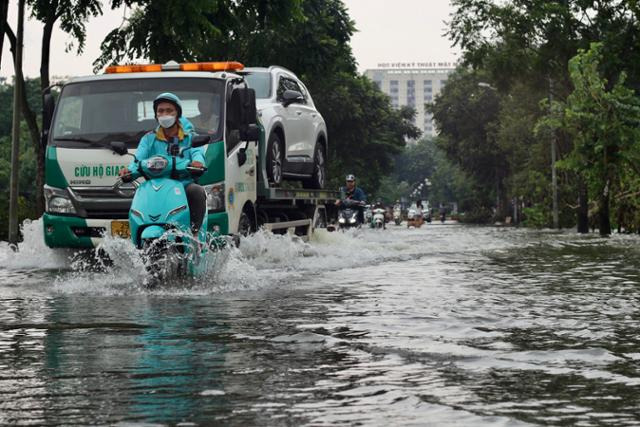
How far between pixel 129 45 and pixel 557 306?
1718 centimetres

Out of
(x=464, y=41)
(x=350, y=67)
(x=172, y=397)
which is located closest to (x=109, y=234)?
(x=172, y=397)

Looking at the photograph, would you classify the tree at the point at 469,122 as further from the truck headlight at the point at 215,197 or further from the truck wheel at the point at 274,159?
the truck headlight at the point at 215,197

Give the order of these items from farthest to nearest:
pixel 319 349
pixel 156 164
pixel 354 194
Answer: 1. pixel 354 194
2. pixel 156 164
3. pixel 319 349

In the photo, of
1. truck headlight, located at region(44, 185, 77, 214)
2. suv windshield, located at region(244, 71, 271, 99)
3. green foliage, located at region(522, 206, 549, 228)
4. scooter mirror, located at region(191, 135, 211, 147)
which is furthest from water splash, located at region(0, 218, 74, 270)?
green foliage, located at region(522, 206, 549, 228)

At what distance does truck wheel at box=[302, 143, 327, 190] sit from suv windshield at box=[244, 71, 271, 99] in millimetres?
2063

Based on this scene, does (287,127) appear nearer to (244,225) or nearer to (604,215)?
(244,225)

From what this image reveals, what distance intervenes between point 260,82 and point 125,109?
281 cm

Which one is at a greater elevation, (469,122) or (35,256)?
(469,122)

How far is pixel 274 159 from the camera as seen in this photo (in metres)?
16.8

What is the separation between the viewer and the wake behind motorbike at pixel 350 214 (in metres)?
→ 28.2

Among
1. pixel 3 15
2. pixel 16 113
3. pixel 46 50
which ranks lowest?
pixel 16 113

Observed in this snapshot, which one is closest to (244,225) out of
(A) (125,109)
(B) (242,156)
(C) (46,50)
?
(B) (242,156)

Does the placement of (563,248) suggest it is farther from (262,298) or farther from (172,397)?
(172,397)

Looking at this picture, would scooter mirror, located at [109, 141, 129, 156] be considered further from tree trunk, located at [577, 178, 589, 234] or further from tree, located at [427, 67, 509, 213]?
tree, located at [427, 67, 509, 213]
